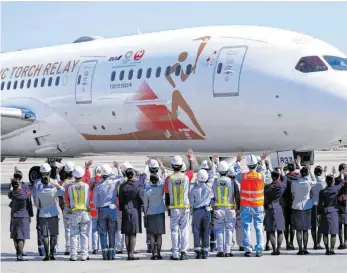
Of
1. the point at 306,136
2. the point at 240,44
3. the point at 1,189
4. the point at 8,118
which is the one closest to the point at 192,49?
the point at 240,44

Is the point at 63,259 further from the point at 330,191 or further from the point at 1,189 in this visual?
the point at 1,189

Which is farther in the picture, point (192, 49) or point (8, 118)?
point (8, 118)

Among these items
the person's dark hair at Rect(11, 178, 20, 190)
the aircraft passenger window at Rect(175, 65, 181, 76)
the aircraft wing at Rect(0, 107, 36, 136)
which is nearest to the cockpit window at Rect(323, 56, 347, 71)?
the aircraft passenger window at Rect(175, 65, 181, 76)

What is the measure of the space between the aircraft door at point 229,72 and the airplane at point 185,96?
31 mm

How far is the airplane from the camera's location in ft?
69.6

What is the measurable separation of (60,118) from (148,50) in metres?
4.27

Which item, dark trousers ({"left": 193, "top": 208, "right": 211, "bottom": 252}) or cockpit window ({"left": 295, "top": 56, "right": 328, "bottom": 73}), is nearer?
dark trousers ({"left": 193, "top": 208, "right": 211, "bottom": 252})

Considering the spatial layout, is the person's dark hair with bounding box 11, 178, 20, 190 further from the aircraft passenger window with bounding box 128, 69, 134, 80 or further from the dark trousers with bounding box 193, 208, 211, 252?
the aircraft passenger window with bounding box 128, 69, 134, 80

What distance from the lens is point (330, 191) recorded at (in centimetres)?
1516

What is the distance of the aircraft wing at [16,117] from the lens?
28000 mm

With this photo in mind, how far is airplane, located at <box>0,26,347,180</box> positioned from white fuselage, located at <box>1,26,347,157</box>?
3 cm

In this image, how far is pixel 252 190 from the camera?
49.1ft

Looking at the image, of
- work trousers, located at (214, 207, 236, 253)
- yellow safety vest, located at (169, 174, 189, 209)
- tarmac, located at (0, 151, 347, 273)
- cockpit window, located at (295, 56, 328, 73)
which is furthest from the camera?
cockpit window, located at (295, 56, 328, 73)

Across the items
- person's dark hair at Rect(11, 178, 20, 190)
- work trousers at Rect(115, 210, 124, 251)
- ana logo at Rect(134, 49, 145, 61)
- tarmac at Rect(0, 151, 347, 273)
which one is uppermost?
ana logo at Rect(134, 49, 145, 61)
